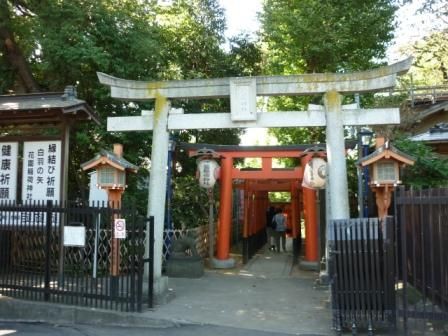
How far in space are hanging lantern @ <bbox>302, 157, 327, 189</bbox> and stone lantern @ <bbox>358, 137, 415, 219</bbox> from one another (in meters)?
1.96

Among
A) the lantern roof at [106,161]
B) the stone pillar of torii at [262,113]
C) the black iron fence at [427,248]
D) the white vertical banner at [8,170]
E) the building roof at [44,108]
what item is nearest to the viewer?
the black iron fence at [427,248]

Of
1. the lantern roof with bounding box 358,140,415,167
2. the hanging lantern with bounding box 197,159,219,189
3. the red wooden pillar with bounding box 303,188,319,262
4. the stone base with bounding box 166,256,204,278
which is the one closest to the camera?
the lantern roof with bounding box 358,140,415,167

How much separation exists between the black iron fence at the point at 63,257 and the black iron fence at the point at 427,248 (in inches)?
174

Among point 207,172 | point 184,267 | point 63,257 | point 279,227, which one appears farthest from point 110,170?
point 279,227

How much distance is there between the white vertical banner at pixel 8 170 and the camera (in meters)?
11.1

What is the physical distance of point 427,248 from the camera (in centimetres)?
735

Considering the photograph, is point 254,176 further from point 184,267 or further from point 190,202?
point 184,267

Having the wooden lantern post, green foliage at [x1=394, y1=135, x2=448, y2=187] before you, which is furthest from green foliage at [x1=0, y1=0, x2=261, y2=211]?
green foliage at [x1=394, y1=135, x2=448, y2=187]

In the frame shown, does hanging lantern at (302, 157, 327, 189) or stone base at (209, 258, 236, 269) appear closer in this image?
hanging lantern at (302, 157, 327, 189)

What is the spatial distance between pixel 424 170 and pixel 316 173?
129 inches

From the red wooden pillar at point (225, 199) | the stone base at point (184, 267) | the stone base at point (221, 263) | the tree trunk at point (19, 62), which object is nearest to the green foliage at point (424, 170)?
the red wooden pillar at point (225, 199)

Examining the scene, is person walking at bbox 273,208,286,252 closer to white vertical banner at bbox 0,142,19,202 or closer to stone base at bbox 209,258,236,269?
stone base at bbox 209,258,236,269

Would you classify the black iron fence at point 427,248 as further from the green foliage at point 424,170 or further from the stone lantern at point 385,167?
the green foliage at point 424,170

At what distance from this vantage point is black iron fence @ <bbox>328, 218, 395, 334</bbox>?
7391mm
